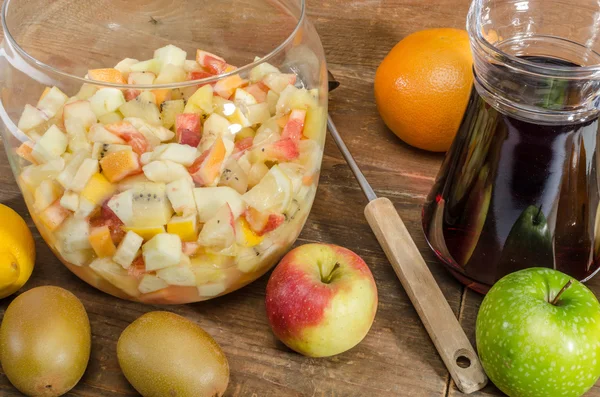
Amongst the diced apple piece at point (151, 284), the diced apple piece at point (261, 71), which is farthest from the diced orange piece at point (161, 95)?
the diced apple piece at point (151, 284)

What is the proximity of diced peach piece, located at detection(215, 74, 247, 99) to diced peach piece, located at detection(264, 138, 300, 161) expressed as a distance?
0.26 ft

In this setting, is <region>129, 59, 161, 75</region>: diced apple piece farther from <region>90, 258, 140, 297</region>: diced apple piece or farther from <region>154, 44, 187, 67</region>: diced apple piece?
<region>90, 258, 140, 297</region>: diced apple piece

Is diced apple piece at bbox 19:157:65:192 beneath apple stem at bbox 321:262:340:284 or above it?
above

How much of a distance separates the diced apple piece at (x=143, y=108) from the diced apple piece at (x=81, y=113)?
0.04 meters

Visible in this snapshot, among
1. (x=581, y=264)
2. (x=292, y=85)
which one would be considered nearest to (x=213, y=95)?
(x=292, y=85)

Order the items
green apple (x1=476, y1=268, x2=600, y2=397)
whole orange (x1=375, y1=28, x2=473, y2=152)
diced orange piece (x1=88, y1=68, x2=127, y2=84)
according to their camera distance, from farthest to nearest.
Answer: whole orange (x1=375, y1=28, x2=473, y2=152) < diced orange piece (x1=88, y1=68, x2=127, y2=84) < green apple (x1=476, y1=268, x2=600, y2=397)

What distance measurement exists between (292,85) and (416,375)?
391 millimetres

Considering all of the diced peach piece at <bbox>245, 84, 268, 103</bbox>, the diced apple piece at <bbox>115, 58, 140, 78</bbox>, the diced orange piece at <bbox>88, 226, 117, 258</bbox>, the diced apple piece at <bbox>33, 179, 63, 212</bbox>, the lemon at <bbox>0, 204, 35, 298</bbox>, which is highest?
the diced peach piece at <bbox>245, 84, 268, 103</bbox>

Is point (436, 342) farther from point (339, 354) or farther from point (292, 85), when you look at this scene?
point (292, 85)

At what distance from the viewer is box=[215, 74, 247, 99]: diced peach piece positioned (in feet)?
2.81

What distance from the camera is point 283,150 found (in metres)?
0.91

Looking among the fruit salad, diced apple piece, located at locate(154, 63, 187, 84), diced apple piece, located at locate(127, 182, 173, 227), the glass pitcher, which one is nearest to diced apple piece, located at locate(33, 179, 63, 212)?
the fruit salad

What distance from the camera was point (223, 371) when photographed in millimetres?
848

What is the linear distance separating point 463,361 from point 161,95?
1.61 ft
